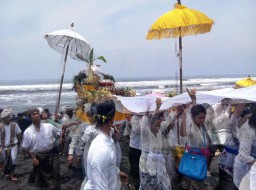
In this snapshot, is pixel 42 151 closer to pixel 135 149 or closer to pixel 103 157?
pixel 135 149

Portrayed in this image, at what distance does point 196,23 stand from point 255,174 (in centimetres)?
342

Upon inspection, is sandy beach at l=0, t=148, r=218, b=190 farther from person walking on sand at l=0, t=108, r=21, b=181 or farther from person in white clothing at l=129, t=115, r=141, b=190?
person in white clothing at l=129, t=115, r=141, b=190

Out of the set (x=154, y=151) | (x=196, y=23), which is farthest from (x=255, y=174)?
(x=196, y=23)

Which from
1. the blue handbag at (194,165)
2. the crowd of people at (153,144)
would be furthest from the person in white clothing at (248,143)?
the blue handbag at (194,165)

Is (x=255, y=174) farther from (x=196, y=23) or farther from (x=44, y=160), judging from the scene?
(x=44, y=160)

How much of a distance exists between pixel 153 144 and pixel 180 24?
232cm

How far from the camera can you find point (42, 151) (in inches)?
241

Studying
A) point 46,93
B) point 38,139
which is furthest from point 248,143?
point 46,93

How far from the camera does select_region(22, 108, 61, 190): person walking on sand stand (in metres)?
6.04

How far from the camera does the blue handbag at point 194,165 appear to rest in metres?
4.81

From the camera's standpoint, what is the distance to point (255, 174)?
10.9 ft

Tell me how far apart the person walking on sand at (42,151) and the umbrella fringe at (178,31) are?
8.74ft

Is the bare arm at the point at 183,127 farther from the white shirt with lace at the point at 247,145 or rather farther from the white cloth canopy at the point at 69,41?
the white cloth canopy at the point at 69,41

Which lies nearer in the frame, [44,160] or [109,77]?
[44,160]
